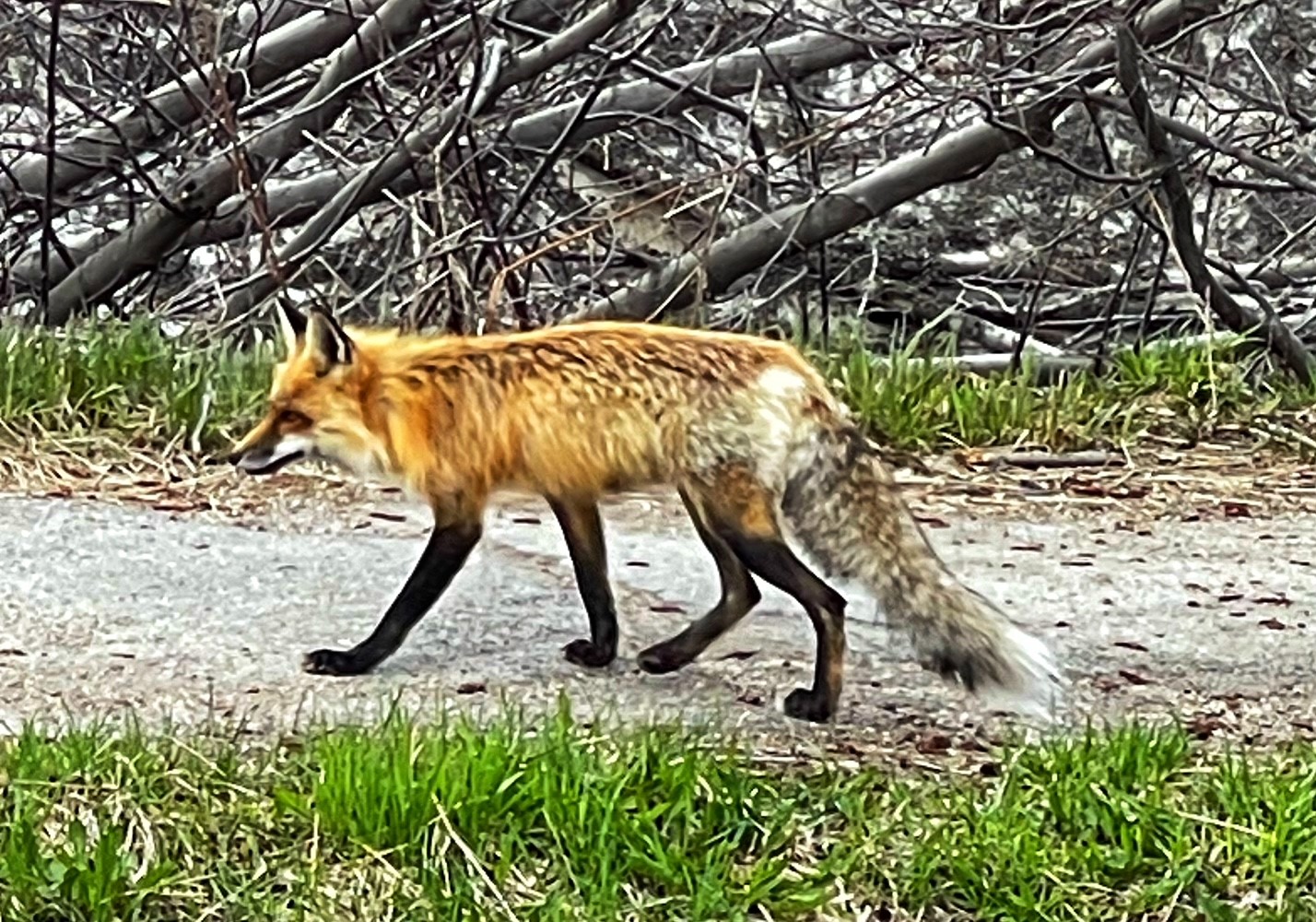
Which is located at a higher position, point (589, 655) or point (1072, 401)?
point (1072, 401)

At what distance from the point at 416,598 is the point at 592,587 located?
467 mm

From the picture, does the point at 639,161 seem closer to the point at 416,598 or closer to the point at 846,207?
the point at 846,207

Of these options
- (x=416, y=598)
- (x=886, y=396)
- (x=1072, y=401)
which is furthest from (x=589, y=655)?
(x=1072, y=401)

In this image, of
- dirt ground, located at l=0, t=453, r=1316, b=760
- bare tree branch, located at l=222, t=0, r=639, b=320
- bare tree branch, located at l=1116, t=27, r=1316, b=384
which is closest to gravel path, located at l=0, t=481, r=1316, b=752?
dirt ground, located at l=0, t=453, r=1316, b=760

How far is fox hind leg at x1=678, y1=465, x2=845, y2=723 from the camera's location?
4.74 metres

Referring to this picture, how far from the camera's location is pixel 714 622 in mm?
5223

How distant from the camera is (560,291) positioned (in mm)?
9086

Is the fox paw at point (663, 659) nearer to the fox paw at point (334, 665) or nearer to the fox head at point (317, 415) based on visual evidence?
the fox paw at point (334, 665)

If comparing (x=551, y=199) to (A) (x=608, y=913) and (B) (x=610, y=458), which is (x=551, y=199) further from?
(A) (x=608, y=913)

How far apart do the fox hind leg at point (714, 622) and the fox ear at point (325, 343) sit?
94cm

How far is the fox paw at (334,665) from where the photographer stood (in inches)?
195

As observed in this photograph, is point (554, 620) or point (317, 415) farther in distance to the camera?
point (554, 620)

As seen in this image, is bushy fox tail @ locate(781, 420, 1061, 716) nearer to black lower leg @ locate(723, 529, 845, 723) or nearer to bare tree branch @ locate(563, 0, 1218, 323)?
black lower leg @ locate(723, 529, 845, 723)

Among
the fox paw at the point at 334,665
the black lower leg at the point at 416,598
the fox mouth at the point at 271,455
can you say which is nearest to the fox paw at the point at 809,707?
the black lower leg at the point at 416,598
